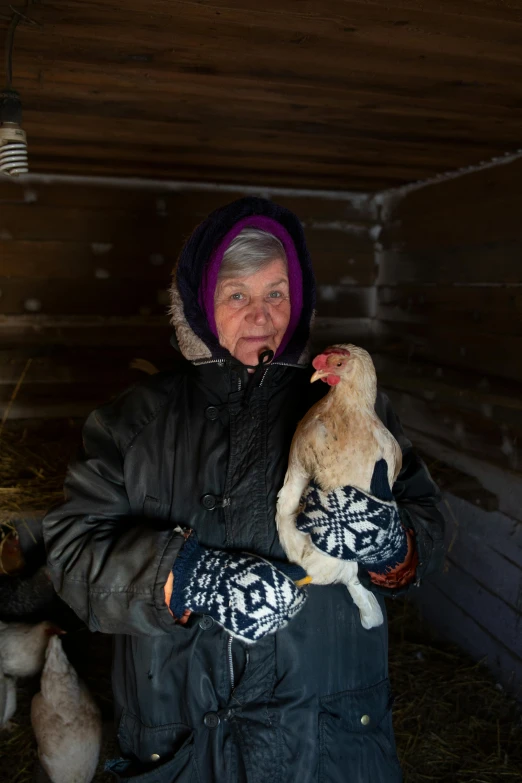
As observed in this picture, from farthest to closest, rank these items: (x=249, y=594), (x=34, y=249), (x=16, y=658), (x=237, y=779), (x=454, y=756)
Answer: (x=34, y=249), (x=16, y=658), (x=454, y=756), (x=237, y=779), (x=249, y=594)

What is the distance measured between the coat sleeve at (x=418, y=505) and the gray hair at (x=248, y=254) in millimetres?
576

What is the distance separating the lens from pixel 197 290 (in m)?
2.03

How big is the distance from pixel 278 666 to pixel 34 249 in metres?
3.08

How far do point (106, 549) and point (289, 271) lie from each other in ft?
3.29

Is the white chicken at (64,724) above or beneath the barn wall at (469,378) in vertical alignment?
beneath

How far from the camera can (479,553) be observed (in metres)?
3.68

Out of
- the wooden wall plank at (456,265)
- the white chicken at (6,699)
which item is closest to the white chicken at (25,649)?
the white chicken at (6,699)

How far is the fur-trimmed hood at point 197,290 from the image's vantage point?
6.40 ft

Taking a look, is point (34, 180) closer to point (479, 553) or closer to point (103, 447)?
point (103, 447)

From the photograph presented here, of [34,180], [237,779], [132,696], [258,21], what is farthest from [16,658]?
[258,21]

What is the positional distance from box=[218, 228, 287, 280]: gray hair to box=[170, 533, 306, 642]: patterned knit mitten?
0.83 meters

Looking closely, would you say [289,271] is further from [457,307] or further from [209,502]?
[457,307]

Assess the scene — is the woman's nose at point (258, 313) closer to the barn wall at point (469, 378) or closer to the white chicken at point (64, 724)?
the barn wall at point (469, 378)

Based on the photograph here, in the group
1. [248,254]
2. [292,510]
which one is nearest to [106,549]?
[292,510]
